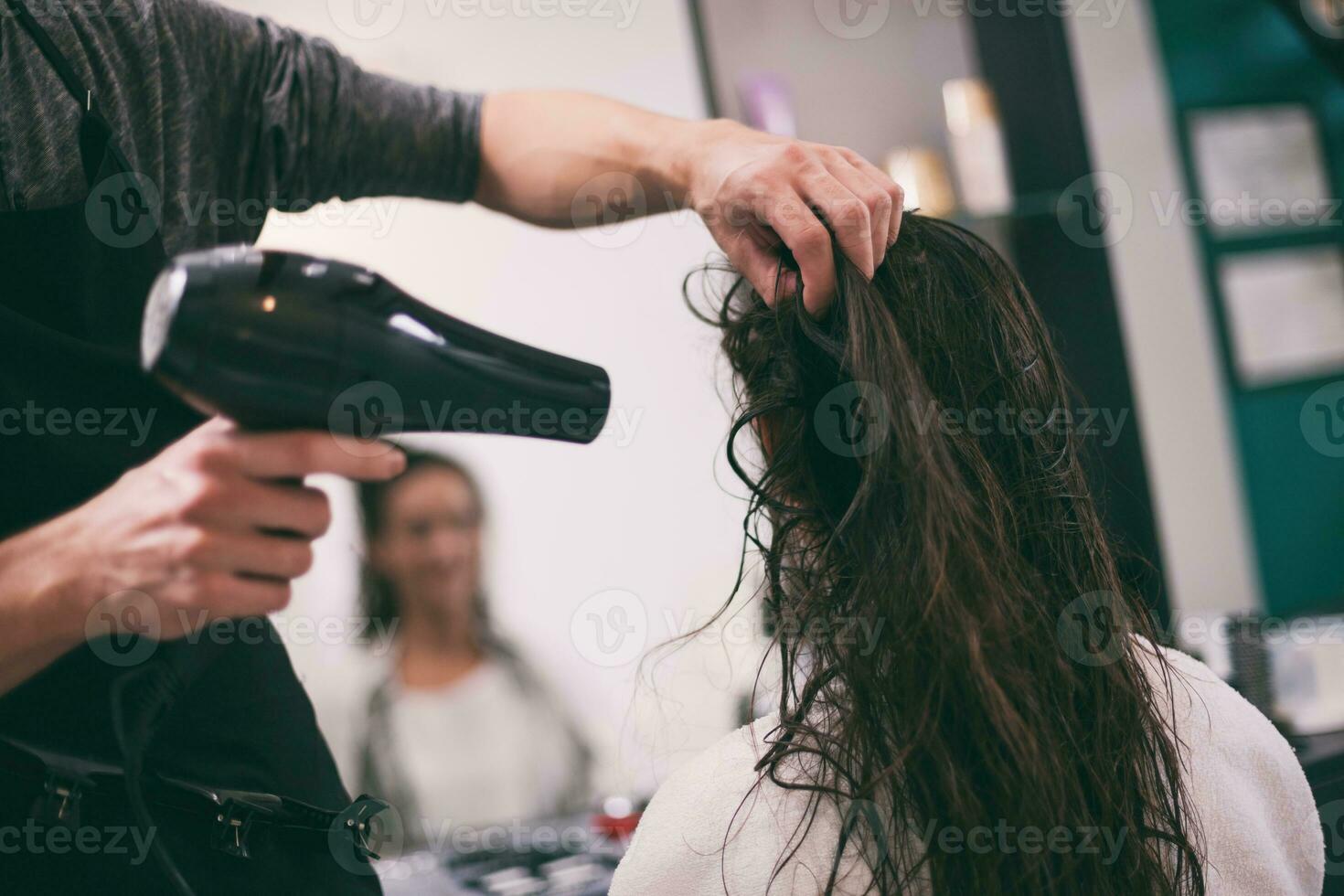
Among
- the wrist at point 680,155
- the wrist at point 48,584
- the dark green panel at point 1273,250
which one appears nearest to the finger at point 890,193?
the wrist at point 680,155

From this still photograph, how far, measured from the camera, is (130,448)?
2.33ft

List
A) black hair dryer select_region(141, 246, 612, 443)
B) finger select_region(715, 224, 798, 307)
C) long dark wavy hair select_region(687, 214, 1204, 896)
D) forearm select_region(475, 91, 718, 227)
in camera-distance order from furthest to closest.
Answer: forearm select_region(475, 91, 718, 227) → finger select_region(715, 224, 798, 307) → long dark wavy hair select_region(687, 214, 1204, 896) → black hair dryer select_region(141, 246, 612, 443)

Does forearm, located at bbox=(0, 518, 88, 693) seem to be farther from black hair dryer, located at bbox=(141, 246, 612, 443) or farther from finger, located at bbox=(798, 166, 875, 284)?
finger, located at bbox=(798, 166, 875, 284)

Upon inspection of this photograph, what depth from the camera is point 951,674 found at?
2.01 ft

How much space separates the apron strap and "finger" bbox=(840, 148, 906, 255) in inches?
23.6

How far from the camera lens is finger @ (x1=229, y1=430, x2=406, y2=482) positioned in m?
0.47

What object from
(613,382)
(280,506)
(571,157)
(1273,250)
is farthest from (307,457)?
(1273,250)

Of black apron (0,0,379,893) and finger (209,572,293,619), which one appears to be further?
black apron (0,0,379,893)

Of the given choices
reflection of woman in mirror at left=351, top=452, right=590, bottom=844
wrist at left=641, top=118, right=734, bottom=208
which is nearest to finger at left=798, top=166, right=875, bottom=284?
wrist at left=641, top=118, right=734, bottom=208

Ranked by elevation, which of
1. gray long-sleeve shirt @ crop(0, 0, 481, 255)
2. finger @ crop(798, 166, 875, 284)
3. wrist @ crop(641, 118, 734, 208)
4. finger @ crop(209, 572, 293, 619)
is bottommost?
finger @ crop(209, 572, 293, 619)

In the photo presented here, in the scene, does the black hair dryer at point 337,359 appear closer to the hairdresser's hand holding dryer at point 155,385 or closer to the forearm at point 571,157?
the hairdresser's hand holding dryer at point 155,385

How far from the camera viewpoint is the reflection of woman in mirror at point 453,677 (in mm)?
1607

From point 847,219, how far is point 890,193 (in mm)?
52

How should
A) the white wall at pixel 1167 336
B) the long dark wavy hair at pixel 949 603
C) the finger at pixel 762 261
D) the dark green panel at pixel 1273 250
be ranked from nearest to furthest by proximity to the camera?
the long dark wavy hair at pixel 949 603 → the finger at pixel 762 261 → the white wall at pixel 1167 336 → the dark green panel at pixel 1273 250
